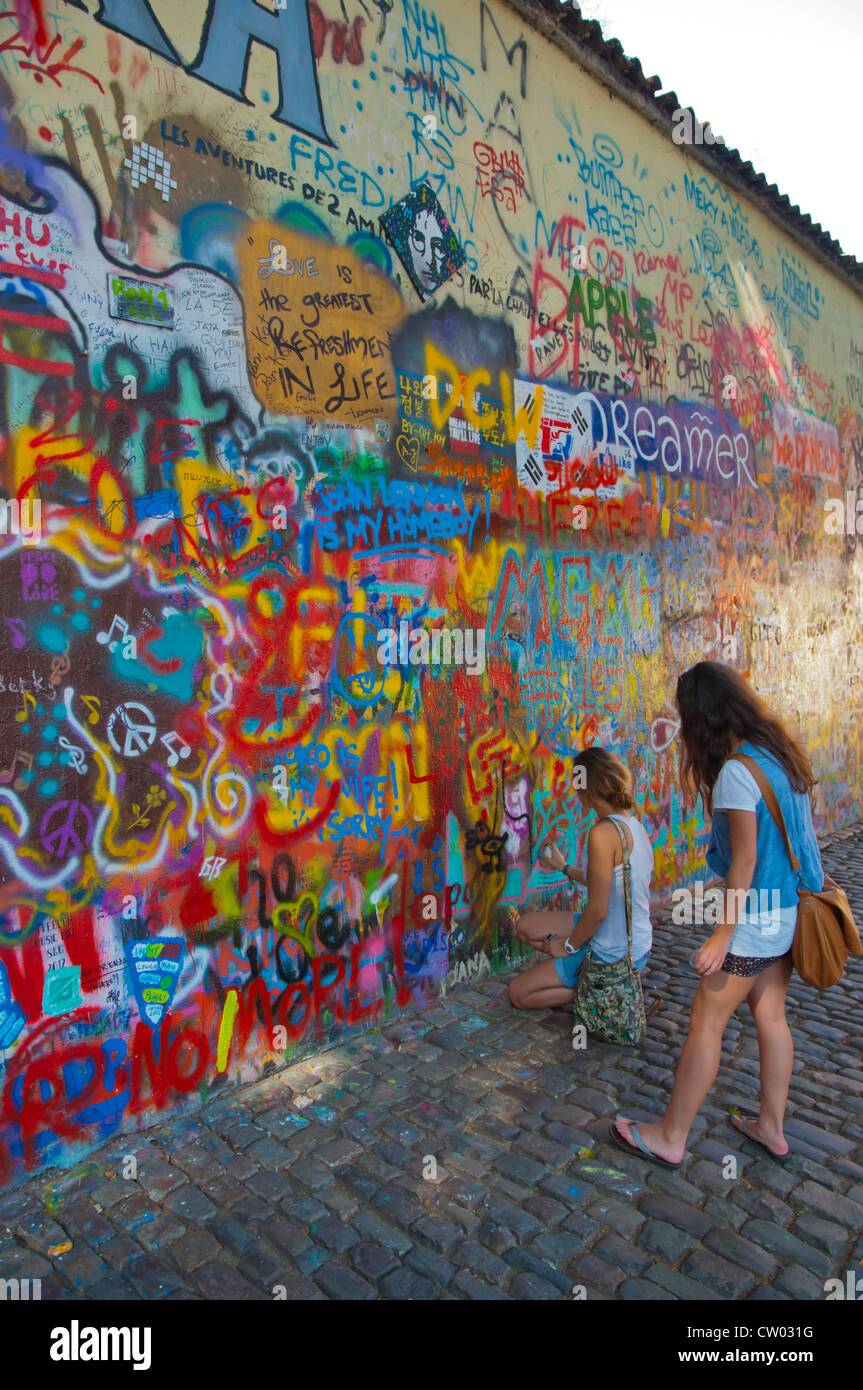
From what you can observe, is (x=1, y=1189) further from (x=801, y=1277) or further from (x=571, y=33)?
(x=571, y=33)

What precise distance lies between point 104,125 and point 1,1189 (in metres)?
3.95

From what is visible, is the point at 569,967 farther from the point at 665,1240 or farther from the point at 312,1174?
the point at 312,1174

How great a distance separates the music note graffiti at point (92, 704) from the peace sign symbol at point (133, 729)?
6 cm

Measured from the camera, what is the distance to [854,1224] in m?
2.97

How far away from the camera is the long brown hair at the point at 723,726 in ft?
10.6

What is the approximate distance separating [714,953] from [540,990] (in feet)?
5.28

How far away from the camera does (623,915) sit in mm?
4172

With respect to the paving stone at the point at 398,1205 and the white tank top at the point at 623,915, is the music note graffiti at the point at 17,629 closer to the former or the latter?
the paving stone at the point at 398,1205

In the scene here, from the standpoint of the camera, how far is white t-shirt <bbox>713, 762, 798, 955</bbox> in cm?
311

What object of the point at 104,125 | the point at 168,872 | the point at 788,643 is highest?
the point at 104,125

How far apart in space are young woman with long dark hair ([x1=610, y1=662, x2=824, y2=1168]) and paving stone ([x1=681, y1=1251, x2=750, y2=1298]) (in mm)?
468

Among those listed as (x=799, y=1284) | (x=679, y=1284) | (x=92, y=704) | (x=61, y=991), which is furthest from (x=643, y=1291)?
(x=92, y=704)

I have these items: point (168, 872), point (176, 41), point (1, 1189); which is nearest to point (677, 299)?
point (176, 41)

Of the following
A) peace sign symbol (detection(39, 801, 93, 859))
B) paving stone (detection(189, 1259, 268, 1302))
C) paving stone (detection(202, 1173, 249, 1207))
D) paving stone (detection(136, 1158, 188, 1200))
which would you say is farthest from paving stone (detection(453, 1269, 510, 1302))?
peace sign symbol (detection(39, 801, 93, 859))
